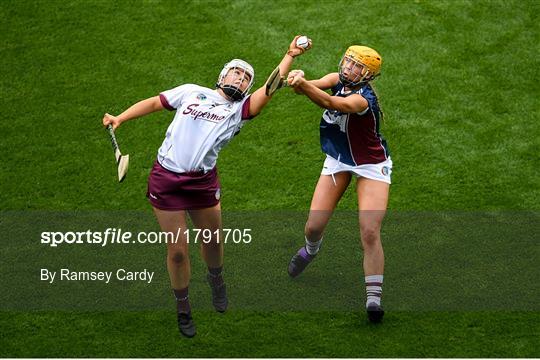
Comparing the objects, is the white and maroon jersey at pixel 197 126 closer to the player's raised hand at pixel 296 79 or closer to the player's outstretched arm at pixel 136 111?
the player's outstretched arm at pixel 136 111

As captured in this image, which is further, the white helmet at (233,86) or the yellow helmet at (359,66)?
the yellow helmet at (359,66)

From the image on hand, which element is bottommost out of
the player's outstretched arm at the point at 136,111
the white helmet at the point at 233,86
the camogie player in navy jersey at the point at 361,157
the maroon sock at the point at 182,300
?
the maroon sock at the point at 182,300

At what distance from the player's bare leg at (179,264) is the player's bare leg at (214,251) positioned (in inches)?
8.9

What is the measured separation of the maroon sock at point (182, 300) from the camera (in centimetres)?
897

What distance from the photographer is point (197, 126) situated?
8.48m

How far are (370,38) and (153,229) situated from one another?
12.3ft

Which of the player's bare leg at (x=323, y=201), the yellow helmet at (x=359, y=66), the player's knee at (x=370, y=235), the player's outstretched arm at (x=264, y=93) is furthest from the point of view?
the player's bare leg at (x=323, y=201)

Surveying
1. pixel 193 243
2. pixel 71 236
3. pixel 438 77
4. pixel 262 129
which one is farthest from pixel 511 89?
pixel 71 236

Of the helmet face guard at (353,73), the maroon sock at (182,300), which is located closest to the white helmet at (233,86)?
the helmet face guard at (353,73)

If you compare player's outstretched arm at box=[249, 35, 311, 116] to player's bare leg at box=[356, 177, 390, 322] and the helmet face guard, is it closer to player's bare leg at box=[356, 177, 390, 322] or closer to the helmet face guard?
the helmet face guard

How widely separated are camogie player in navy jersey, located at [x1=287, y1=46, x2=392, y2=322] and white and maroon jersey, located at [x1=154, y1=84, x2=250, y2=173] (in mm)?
792

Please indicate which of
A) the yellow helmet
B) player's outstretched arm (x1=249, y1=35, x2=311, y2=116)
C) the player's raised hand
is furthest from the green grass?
the player's raised hand

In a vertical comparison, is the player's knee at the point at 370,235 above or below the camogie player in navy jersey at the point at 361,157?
below

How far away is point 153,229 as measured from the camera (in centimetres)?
1046
